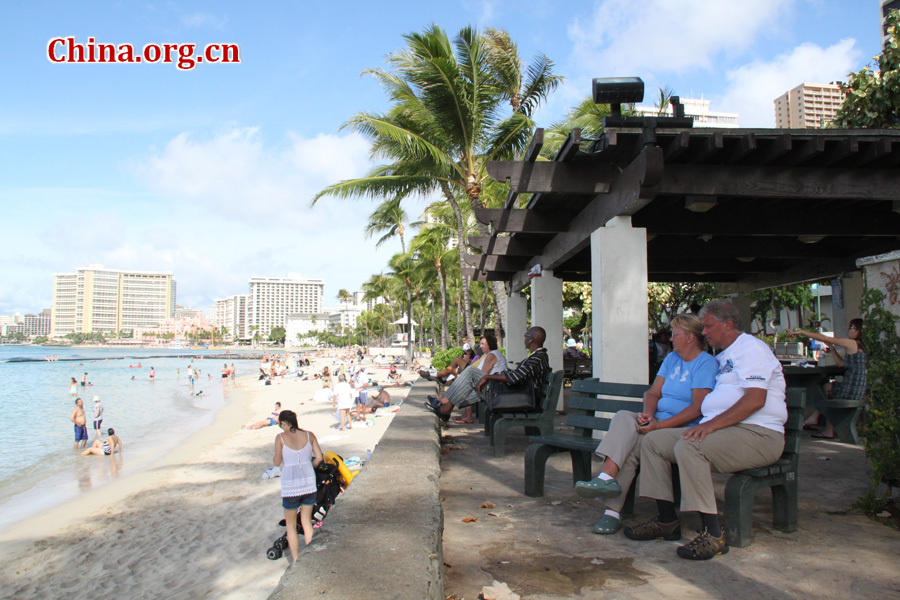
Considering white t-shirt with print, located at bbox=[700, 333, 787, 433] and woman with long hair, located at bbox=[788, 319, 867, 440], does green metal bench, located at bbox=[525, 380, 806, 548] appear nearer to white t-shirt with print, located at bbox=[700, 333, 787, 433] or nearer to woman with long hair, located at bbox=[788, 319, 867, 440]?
white t-shirt with print, located at bbox=[700, 333, 787, 433]

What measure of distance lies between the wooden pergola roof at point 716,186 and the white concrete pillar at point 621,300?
0.28 metres

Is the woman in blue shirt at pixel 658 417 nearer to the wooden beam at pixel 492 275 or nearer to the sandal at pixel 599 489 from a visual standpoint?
the sandal at pixel 599 489

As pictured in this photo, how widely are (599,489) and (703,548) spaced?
56cm

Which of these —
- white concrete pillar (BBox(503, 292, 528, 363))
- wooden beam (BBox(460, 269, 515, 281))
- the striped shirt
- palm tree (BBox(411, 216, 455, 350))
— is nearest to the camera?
the striped shirt

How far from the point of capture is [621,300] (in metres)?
5.71

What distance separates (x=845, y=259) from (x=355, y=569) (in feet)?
32.1

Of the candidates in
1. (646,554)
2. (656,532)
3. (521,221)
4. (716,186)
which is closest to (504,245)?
(521,221)

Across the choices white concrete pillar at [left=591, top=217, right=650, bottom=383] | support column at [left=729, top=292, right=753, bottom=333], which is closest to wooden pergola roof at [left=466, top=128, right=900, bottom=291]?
white concrete pillar at [left=591, top=217, right=650, bottom=383]

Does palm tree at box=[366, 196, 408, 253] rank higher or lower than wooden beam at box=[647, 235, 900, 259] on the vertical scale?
higher

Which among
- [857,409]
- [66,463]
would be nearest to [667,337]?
[857,409]

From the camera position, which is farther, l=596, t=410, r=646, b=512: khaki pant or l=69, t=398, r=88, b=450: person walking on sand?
l=69, t=398, r=88, b=450: person walking on sand

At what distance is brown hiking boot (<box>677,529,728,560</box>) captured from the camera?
2963mm

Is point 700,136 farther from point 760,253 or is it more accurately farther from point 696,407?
point 760,253

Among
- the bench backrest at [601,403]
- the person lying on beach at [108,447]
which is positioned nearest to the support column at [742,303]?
the bench backrest at [601,403]
